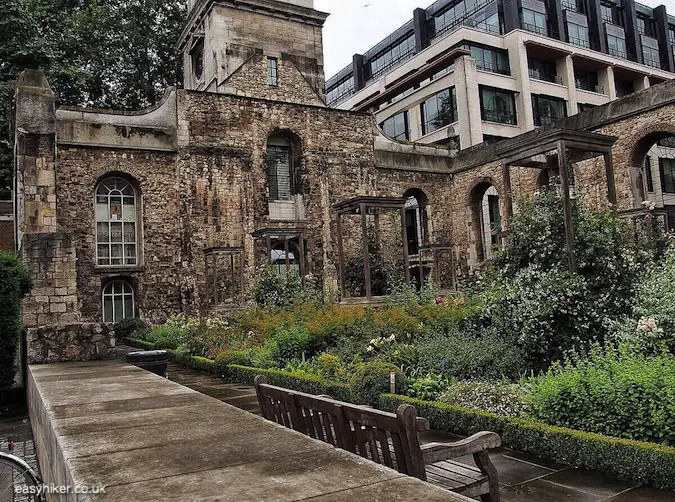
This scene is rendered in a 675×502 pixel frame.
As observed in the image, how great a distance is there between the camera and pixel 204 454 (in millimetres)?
2488

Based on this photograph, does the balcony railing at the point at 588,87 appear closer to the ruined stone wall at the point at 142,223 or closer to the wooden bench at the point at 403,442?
the ruined stone wall at the point at 142,223

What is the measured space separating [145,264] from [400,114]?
21874 millimetres

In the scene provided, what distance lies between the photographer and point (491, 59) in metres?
34.1

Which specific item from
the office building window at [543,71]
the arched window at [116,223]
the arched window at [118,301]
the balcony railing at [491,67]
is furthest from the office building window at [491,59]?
the arched window at [118,301]

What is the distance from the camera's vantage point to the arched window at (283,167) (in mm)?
23266

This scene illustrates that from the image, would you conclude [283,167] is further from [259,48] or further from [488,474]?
[488,474]

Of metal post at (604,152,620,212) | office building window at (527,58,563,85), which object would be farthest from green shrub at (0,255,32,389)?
office building window at (527,58,563,85)

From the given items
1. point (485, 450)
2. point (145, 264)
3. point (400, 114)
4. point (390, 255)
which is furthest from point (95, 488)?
point (400, 114)

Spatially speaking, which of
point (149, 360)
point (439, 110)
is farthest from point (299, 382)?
point (439, 110)

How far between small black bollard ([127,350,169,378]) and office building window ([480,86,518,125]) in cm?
2778

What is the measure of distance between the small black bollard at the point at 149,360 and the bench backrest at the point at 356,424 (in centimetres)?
445

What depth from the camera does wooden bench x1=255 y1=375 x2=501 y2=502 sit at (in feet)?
9.20

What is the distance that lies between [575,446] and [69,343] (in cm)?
650

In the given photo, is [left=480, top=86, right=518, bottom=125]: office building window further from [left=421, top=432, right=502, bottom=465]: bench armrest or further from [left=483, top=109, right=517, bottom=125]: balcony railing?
[left=421, top=432, right=502, bottom=465]: bench armrest
